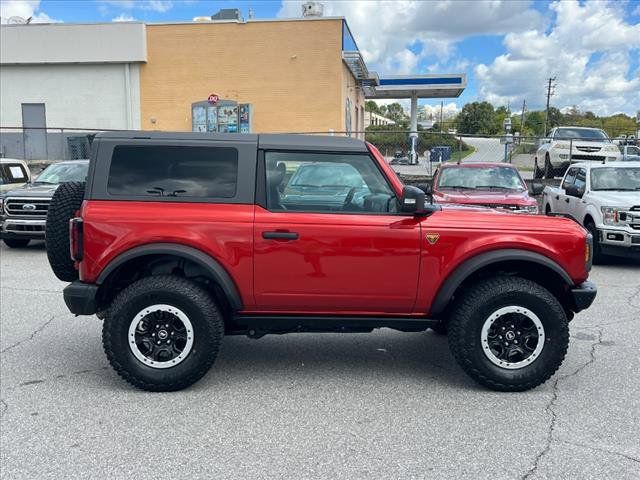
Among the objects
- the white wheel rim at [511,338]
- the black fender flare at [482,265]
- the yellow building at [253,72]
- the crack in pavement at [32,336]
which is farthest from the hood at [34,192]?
the yellow building at [253,72]

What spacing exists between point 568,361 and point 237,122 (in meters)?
21.6

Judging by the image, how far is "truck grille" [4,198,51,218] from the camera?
10695 mm

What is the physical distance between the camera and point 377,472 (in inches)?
129

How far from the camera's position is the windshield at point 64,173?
11.7 metres

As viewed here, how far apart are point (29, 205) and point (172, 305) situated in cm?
772

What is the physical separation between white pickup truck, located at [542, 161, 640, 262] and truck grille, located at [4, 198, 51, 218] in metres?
9.09

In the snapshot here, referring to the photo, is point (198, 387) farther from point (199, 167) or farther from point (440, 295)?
point (440, 295)

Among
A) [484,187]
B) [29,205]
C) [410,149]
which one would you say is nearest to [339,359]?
[484,187]

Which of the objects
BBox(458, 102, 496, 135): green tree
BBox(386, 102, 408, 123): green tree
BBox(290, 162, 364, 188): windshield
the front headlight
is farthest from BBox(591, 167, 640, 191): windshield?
BBox(386, 102, 408, 123): green tree

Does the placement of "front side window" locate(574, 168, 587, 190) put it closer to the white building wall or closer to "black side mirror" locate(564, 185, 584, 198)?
"black side mirror" locate(564, 185, 584, 198)

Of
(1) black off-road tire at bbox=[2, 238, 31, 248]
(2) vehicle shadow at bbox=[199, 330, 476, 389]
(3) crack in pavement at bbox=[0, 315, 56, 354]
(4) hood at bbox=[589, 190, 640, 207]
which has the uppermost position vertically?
(4) hood at bbox=[589, 190, 640, 207]

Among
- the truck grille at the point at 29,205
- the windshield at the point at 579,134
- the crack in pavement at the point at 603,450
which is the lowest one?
the crack in pavement at the point at 603,450

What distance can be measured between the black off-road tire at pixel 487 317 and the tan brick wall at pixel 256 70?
2091 cm

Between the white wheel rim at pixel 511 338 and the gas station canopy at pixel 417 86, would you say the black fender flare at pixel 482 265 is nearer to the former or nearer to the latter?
the white wheel rim at pixel 511 338
